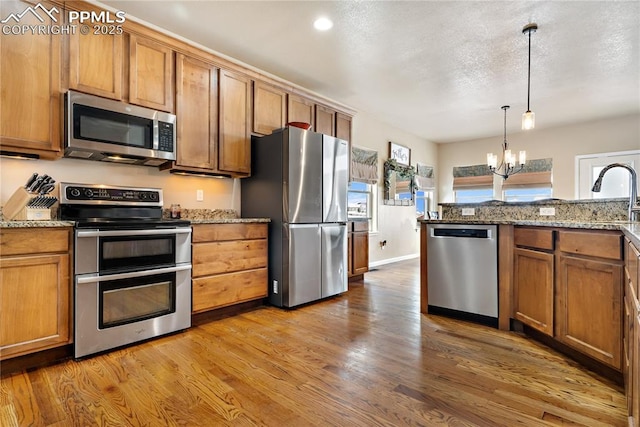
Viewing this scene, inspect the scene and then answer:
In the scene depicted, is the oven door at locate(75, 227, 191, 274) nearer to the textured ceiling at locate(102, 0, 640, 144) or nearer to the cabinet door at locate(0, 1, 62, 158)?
the cabinet door at locate(0, 1, 62, 158)

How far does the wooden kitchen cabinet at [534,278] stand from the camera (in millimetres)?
2291

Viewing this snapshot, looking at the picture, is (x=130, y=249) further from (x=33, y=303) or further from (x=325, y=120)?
(x=325, y=120)

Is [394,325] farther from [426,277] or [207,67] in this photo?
[207,67]

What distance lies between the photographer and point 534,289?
7.97 ft

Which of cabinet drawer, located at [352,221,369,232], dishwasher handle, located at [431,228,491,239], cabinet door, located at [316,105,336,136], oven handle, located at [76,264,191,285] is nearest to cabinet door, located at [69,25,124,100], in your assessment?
oven handle, located at [76,264,191,285]

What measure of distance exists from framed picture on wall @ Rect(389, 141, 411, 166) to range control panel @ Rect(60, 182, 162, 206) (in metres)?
4.34

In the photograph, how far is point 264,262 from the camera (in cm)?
340

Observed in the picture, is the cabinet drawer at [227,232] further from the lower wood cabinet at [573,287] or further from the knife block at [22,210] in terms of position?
the lower wood cabinet at [573,287]

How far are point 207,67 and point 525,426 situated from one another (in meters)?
3.54

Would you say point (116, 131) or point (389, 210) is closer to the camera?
point (116, 131)

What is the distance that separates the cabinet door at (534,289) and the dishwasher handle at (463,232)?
256 mm

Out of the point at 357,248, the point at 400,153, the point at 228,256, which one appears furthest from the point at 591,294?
the point at 400,153

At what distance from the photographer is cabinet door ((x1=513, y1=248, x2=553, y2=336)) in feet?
7.51

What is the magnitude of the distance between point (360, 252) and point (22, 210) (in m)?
3.58
